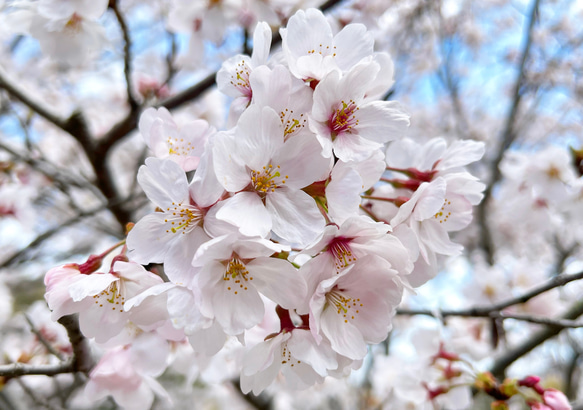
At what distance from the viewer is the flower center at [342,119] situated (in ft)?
2.93

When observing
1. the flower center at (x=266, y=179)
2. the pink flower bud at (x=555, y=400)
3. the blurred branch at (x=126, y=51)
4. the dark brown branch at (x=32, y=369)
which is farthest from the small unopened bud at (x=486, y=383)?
the blurred branch at (x=126, y=51)

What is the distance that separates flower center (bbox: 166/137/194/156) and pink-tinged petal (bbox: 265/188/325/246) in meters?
0.29

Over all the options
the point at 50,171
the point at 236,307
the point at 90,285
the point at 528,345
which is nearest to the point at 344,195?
the point at 236,307

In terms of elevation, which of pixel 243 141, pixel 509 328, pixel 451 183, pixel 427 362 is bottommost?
pixel 509 328

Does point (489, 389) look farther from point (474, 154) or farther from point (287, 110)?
point (287, 110)

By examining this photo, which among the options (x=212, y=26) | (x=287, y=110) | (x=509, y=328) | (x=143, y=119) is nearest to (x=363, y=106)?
(x=287, y=110)

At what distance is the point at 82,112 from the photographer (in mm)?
2088

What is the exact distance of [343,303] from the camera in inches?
35.9

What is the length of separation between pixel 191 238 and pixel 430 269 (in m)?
0.55

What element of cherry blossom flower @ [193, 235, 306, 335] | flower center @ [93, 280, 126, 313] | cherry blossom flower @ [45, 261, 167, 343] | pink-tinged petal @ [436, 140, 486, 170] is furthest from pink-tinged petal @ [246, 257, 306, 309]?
pink-tinged petal @ [436, 140, 486, 170]

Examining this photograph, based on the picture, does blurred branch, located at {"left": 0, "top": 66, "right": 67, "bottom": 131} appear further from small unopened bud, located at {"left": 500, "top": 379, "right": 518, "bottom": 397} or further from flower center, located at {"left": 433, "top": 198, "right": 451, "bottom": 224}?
small unopened bud, located at {"left": 500, "top": 379, "right": 518, "bottom": 397}

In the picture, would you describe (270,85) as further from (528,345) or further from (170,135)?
(528,345)

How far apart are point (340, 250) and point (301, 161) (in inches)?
8.0

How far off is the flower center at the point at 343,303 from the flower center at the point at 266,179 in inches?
10.2
